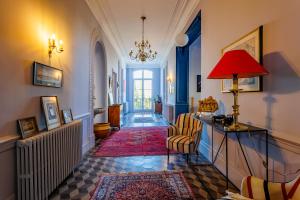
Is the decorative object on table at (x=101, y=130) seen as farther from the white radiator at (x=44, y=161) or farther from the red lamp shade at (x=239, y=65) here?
the red lamp shade at (x=239, y=65)

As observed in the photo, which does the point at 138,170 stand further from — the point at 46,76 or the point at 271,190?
the point at 271,190

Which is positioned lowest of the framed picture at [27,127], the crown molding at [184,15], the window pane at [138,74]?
the framed picture at [27,127]

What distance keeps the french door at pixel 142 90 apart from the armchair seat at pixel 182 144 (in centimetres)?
1085

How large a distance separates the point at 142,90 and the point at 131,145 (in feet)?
31.7

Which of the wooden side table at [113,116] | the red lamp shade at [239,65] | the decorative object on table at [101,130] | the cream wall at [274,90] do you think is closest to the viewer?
the cream wall at [274,90]

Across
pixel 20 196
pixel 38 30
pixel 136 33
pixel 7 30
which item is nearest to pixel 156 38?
pixel 136 33

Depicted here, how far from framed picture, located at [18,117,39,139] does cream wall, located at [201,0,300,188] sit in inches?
Answer: 104

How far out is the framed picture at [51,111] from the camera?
8.41 feet

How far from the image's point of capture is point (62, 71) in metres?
3.20

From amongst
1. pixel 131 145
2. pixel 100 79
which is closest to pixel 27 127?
pixel 131 145

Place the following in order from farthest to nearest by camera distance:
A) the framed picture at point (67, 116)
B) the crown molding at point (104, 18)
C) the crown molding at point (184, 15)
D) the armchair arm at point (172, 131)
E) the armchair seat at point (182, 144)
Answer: the crown molding at point (104, 18), the crown molding at point (184, 15), the armchair arm at point (172, 131), the armchair seat at point (182, 144), the framed picture at point (67, 116)

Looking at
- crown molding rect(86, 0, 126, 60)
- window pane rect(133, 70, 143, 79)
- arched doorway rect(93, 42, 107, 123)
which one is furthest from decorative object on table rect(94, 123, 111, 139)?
window pane rect(133, 70, 143, 79)

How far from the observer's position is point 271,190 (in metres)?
1.34

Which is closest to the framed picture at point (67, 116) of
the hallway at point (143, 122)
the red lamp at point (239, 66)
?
the red lamp at point (239, 66)
